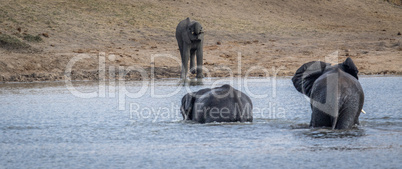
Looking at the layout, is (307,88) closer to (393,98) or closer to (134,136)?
(134,136)

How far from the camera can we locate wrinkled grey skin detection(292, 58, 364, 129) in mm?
6277

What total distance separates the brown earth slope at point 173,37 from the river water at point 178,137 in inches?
298

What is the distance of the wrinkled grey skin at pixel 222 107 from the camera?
716cm

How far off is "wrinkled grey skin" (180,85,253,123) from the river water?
0.13 m

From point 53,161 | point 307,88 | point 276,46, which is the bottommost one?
point 53,161

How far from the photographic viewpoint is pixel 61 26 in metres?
24.0

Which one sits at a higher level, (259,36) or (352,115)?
(259,36)

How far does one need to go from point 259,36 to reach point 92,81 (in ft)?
35.4

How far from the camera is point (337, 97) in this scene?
6.25 m

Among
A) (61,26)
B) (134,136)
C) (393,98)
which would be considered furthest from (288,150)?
(61,26)

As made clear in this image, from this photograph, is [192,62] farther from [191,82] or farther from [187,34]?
[191,82]

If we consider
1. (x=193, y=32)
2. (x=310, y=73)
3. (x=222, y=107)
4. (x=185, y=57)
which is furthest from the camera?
(x=185, y=57)

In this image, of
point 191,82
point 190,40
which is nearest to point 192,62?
point 190,40

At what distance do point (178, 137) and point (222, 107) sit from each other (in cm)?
77
